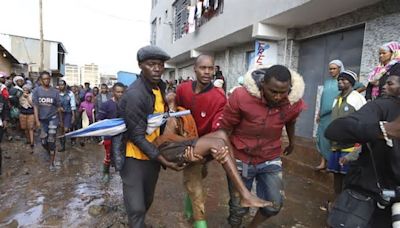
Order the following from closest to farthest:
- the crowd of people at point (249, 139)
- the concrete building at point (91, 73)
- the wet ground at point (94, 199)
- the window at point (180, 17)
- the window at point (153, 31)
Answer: the crowd of people at point (249, 139) → the wet ground at point (94, 199) → the window at point (180, 17) → the window at point (153, 31) → the concrete building at point (91, 73)

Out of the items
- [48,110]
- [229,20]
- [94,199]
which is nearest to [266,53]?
[229,20]

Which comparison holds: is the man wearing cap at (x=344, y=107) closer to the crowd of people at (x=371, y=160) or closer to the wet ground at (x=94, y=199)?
the wet ground at (x=94, y=199)

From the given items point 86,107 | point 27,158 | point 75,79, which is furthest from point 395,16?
point 75,79

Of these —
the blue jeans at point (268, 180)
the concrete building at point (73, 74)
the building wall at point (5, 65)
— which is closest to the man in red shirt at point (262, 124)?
the blue jeans at point (268, 180)

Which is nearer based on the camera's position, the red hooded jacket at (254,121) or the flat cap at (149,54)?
the flat cap at (149,54)

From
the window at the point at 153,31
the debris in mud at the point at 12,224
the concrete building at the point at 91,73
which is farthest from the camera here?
the concrete building at the point at 91,73

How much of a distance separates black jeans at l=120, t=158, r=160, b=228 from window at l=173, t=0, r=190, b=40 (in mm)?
13796

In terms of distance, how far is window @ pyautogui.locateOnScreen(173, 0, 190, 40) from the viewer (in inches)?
640

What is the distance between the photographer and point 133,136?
2.60 metres

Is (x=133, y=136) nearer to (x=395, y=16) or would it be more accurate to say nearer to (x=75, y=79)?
(x=395, y=16)

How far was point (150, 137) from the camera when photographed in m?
2.78

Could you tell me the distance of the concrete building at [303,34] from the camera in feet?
20.2

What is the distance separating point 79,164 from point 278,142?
5203 millimetres

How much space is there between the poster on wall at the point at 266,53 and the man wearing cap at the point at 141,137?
21.3 feet
